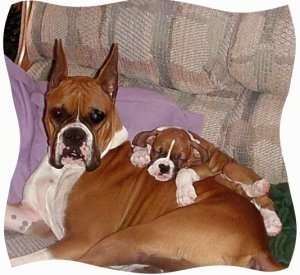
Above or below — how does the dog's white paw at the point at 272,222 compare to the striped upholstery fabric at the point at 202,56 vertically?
below

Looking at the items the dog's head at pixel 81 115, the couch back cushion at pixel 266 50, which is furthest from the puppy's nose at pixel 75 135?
the couch back cushion at pixel 266 50

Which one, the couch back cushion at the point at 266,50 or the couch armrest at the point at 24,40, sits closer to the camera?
the couch back cushion at the point at 266,50

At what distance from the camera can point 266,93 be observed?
1.55m

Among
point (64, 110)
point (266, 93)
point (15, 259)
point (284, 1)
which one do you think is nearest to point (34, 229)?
point (15, 259)

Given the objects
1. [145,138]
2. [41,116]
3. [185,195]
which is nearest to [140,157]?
[145,138]

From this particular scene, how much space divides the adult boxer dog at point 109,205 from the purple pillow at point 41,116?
2 cm

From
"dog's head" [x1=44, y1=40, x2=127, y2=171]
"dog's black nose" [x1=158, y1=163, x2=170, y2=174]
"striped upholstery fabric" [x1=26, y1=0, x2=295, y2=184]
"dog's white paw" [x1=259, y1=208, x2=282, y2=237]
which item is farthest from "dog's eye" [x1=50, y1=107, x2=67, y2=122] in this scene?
"dog's white paw" [x1=259, y1=208, x2=282, y2=237]

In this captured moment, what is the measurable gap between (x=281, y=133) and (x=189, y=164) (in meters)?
0.24

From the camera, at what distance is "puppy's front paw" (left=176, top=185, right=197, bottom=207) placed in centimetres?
154

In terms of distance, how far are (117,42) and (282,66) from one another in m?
0.42

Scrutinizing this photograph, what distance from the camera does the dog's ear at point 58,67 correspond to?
1593 mm

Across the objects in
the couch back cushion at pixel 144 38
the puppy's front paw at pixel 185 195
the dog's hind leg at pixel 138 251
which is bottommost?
the dog's hind leg at pixel 138 251

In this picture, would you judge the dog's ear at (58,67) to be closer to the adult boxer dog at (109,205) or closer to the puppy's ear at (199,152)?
the adult boxer dog at (109,205)

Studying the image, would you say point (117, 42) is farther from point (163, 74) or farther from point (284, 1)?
point (284, 1)
